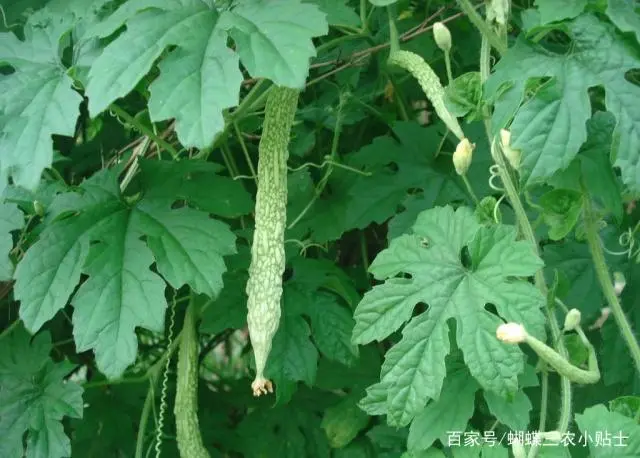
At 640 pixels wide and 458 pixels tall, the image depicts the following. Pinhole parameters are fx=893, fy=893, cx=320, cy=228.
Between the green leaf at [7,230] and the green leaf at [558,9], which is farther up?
the green leaf at [558,9]

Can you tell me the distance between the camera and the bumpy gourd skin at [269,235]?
1.52 meters

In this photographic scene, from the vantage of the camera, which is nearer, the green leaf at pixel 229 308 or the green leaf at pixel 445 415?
the green leaf at pixel 445 415

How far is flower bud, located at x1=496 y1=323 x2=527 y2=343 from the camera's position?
1.29 m

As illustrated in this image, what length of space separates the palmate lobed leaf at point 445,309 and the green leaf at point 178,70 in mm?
412

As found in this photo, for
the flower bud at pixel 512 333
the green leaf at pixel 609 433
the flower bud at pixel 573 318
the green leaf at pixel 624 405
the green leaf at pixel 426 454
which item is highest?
the flower bud at pixel 512 333

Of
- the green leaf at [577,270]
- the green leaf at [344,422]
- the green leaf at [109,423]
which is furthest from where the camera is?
the green leaf at [109,423]

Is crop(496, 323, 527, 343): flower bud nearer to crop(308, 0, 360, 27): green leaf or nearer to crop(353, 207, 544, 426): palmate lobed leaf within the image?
crop(353, 207, 544, 426): palmate lobed leaf

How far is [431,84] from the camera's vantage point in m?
1.59

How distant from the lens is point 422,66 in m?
1.64

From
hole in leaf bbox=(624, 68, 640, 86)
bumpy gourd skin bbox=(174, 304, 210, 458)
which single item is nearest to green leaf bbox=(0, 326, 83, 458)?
bumpy gourd skin bbox=(174, 304, 210, 458)

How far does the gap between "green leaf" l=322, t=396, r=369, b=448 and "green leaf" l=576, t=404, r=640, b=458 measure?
2.69 feet

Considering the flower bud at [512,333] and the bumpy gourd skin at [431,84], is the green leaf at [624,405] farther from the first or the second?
the bumpy gourd skin at [431,84]

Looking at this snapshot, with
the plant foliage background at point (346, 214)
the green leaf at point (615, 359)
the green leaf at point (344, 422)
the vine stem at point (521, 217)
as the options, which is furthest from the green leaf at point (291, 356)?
the green leaf at point (615, 359)

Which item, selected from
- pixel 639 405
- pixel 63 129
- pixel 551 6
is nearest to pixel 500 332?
pixel 639 405
